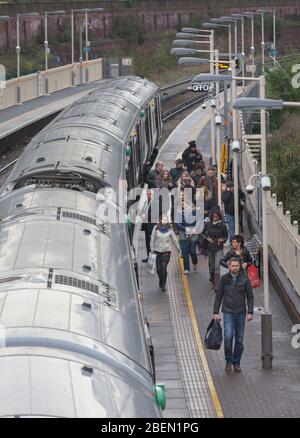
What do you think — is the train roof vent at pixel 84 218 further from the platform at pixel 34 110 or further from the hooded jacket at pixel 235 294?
the platform at pixel 34 110

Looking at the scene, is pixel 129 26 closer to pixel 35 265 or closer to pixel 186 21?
pixel 186 21

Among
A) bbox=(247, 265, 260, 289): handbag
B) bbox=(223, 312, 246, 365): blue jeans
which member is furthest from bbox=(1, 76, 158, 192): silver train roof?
bbox=(223, 312, 246, 365): blue jeans

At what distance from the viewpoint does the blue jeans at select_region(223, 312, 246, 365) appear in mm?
16438

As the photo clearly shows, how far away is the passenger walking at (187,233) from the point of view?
22.6m

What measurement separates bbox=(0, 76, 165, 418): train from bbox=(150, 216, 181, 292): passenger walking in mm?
1152

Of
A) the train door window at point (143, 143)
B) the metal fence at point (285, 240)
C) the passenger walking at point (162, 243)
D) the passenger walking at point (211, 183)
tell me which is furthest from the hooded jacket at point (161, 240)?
the train door window at point (143, 143)

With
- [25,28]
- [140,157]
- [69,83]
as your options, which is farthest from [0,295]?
[25,28]

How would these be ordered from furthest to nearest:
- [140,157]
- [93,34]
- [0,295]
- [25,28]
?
1. [93,34]
2. [25,28]
3. [140,157]
4. [0,295]

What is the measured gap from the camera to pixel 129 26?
110 meters

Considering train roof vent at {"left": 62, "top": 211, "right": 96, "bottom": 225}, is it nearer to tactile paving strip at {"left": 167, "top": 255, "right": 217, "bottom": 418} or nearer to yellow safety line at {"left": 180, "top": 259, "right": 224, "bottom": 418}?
tactile paving strip at {"left": 167, "top": 255, "right": 217, "bottom": 418}

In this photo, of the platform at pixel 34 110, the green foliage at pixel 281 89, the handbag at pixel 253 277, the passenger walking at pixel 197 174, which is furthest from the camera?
the platform at pixel 34 110

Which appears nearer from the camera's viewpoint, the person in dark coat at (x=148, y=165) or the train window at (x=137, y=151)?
the train window at (x=137, y=151)

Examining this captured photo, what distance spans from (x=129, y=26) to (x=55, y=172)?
303 ft

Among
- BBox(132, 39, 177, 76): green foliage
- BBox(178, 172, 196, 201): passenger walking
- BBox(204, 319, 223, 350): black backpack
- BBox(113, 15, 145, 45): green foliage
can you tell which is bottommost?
BBox(132, 39, 177, 76): green foliage
